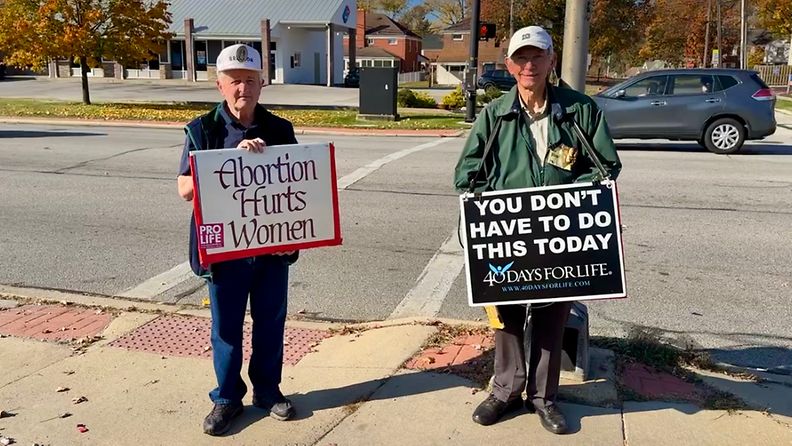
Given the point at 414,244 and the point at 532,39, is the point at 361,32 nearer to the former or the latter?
the point at 414,244

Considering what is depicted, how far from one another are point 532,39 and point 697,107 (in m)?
12.3

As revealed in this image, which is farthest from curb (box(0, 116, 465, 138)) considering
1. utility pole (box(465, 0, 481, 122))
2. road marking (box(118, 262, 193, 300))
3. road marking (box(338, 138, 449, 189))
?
road marking (box(118, 262, 193, 300))

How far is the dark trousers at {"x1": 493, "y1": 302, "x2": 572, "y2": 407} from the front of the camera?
3.35m

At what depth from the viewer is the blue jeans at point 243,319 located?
11.0ft

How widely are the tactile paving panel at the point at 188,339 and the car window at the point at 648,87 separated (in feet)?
38.1

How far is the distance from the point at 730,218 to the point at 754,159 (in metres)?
5.72

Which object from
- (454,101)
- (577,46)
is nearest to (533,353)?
Answer: (577,46)

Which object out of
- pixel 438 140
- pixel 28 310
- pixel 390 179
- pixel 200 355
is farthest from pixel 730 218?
pixel 438 140

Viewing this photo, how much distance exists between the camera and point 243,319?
3.43 meters

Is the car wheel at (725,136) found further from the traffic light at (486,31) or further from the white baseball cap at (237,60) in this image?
the white baseball cap at (237,60)

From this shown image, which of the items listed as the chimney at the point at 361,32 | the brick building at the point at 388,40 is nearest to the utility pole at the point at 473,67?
the brick building at the point at 388,40

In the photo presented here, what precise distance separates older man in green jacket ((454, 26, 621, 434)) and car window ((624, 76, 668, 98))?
12092 mm

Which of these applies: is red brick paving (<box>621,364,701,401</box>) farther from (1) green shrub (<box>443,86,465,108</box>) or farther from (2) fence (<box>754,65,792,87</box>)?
(2) fence (<box>754,65,792,87</box>)

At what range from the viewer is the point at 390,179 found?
1069 centimetres
